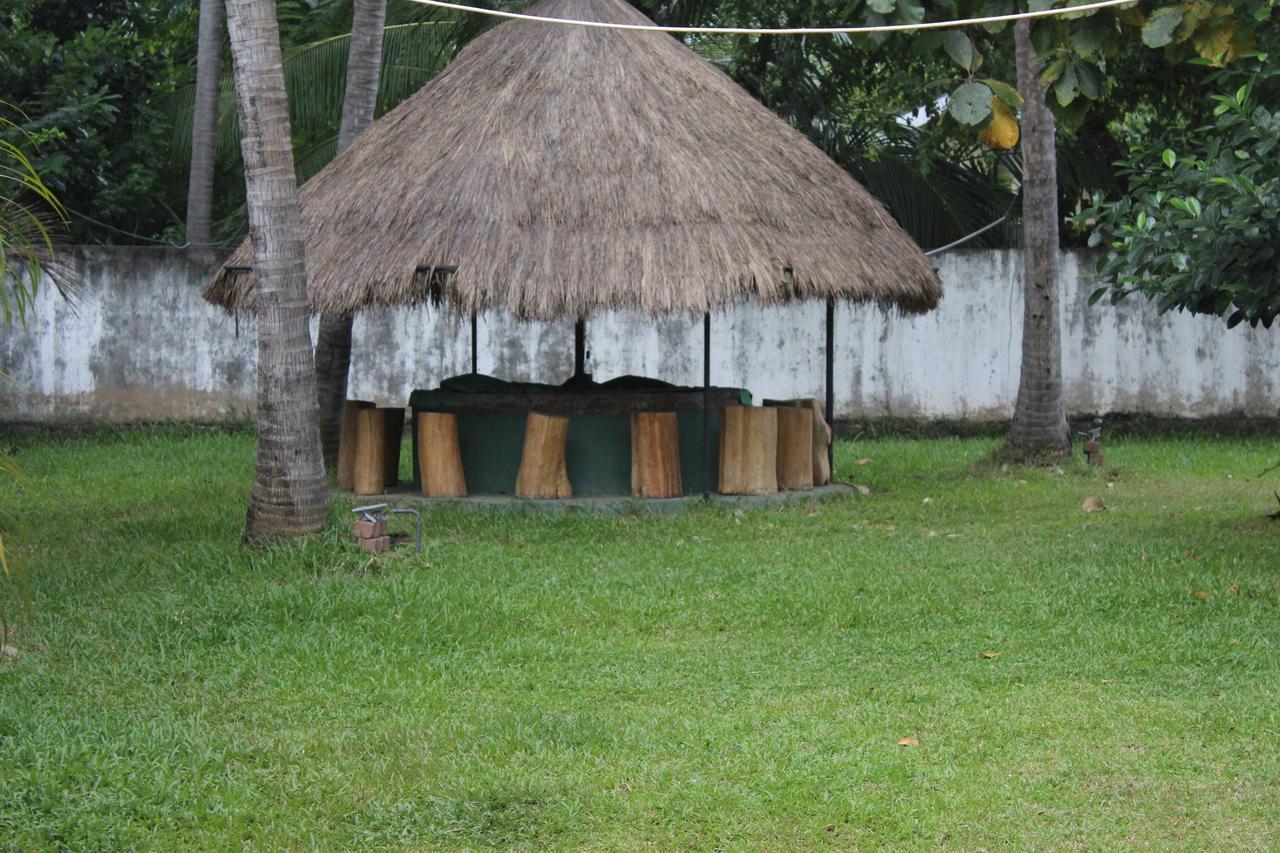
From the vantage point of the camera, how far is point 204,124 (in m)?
14.7

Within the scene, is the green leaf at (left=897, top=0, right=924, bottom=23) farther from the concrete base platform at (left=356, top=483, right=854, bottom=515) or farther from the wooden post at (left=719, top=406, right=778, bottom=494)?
the wooden post at (left=719, top=406, right=778, bottom=494)

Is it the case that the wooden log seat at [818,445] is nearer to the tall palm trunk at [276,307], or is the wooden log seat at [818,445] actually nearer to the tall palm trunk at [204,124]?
the tall palm trunk at [276,307]

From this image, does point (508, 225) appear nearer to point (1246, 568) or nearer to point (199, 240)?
point (1246, 568)

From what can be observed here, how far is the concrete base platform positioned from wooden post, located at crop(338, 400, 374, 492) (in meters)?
0.38

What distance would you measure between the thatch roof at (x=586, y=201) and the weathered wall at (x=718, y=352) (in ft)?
11.8

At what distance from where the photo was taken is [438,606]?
6906 millimetres

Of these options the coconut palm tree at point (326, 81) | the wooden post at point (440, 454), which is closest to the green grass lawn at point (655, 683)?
→ the wooden post at point (440, 454)

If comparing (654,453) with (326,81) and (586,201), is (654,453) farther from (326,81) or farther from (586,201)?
(326,81)

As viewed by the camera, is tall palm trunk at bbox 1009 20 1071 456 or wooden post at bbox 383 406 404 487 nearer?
wooden post at bbox 383 406 404 487

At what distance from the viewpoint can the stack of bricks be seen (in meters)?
7.84

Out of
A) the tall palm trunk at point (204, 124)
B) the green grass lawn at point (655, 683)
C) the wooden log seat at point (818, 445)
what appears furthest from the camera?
the tall palm trunk at point (204, 124)

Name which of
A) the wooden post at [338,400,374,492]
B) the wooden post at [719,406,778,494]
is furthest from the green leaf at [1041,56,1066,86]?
the wooden post at [338,400,374,492]

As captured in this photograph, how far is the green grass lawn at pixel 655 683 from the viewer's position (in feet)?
14.5

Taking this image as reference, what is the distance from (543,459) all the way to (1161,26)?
5.53 m
